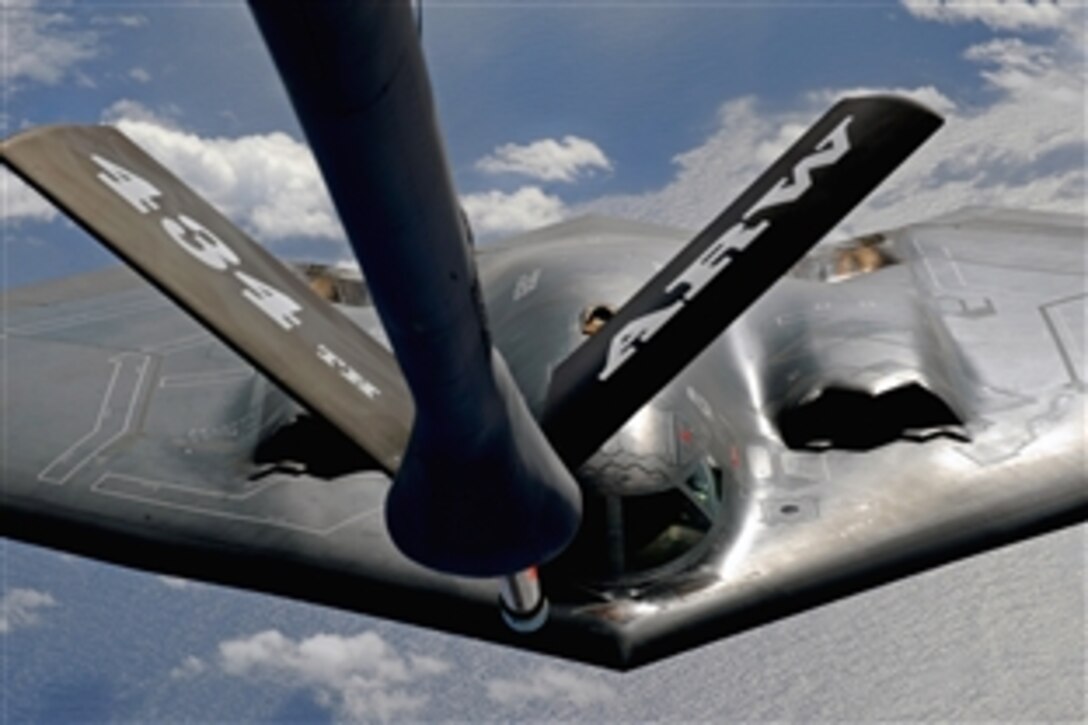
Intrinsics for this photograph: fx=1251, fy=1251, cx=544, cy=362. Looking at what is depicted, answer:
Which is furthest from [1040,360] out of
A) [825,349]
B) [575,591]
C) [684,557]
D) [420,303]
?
[420,303]

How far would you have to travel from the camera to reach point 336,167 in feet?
18.0

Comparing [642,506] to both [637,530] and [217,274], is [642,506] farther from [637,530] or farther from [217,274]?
[217,274]

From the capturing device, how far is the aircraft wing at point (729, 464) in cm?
1351

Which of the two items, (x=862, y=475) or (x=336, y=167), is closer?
(x=336, y=167)

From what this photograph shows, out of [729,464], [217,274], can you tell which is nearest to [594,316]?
[729,464]

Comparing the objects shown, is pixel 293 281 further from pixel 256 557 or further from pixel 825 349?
pixel 825 349

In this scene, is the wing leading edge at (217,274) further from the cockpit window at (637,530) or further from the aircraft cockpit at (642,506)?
the cockpit window at (637,530)

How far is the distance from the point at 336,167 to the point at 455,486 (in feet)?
8.37

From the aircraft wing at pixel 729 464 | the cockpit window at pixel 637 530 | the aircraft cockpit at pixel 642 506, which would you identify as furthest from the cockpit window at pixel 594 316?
the cockpit window at pixel 637 530

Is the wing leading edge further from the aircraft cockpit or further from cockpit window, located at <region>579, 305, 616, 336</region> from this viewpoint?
cockpit window, located at <region>579, 305, 616, 336</region>

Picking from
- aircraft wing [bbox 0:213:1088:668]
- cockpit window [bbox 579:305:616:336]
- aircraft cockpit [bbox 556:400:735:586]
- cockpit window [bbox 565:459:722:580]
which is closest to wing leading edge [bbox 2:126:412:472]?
aircraft cockpit [bbox 556:400:735:586]

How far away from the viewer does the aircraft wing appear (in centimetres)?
1351

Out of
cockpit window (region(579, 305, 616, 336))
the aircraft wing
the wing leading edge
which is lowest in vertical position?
the aircraft wing

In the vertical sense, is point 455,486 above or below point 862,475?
above
